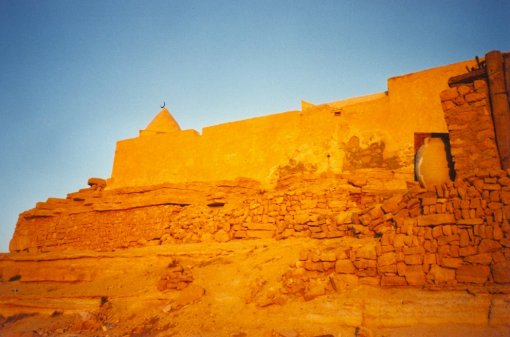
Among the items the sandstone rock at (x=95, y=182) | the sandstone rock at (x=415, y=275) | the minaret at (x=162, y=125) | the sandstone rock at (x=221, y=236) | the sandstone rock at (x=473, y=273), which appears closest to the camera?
the sandstone rock at (x=473, y=273)

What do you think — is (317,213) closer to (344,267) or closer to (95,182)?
(344,267)

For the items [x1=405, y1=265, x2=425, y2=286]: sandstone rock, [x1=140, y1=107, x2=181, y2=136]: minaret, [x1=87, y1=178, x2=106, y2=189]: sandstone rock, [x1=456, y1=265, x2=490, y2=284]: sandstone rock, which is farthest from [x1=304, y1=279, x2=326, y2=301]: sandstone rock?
[x1=140, y1=107, x2=181, y2=136]: minaret

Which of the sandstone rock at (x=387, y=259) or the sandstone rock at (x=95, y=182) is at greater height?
the sandstone rock at (x=95, y=182)

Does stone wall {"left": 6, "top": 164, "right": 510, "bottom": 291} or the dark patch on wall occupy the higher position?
the dark patch on wall

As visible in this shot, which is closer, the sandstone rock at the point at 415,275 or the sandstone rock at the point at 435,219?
the sandstone rock at the point at 415,275

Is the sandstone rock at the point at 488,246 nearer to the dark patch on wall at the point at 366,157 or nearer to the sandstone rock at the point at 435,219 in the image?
the sandstone rock at the point at 435,219

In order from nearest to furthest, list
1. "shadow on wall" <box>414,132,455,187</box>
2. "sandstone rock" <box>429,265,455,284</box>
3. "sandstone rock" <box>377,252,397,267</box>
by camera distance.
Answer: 1. "sandstone rock" <box>429,265,455,284</box>
2. "sandstone rock" <box>377,252,397,267</box>
3. "shadow on wall" <box>414,132,455,187</box>

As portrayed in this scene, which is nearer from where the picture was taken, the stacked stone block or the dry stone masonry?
the stacked stone block

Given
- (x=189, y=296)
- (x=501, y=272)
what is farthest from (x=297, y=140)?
(x=501, y=272)

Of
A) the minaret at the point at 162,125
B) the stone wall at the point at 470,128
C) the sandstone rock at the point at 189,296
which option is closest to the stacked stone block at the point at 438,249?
the stone wall at the point at 470,128

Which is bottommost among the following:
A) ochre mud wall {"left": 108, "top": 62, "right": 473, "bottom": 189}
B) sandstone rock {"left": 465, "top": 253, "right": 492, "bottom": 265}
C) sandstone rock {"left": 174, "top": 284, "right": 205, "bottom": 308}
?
sandstone rock {"left": 174, "top": 284, "right": 205, "bottom": 308}

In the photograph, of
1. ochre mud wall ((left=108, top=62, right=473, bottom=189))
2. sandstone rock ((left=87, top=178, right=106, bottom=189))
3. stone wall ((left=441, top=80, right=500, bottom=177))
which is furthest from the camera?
sandstone rock ((left=87, top=178, right=106, bottom=189))

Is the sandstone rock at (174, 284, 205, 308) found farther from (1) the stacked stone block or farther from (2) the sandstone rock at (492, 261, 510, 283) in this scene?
(2) the sandstone rock at (492, 261, 510, 283)

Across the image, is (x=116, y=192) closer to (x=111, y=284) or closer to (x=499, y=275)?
(x=111, y=284)
